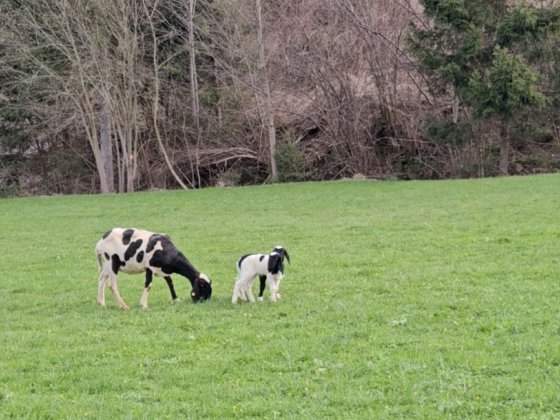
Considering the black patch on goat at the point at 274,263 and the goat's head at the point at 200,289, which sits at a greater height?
the black patch on goat at the point at 274,263

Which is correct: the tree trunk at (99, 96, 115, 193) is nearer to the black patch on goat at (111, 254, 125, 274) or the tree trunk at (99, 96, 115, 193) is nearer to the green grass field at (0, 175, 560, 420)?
the green grass field at (0, 175, 560, 420)

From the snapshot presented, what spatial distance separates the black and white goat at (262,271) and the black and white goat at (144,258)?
0.66m

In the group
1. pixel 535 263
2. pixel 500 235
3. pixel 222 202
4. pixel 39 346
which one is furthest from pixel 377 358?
pixel 222 202

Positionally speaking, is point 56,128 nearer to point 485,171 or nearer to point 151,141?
point 151,141

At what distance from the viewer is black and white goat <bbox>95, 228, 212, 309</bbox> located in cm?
1157

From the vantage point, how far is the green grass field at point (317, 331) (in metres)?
7.24

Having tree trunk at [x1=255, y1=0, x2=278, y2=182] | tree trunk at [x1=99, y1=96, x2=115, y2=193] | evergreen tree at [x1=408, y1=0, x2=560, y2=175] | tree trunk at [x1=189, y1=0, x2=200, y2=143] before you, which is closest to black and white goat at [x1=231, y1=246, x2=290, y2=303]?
evergreen tree at [x1=408, y1=0, x2=560, y2=175]

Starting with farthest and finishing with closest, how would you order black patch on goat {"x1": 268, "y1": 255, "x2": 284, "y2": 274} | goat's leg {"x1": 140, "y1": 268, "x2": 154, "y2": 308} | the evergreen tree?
the evergreen tree
goat's leg {"x1": 140, "y1": 268, "x2": 154, "y2": 308}
black patch on goat {"x1": 268, "y1": 255, "x2": 284, "y2": 274}

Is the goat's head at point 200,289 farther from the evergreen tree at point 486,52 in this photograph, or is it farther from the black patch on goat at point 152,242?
the evergreen tree at point 486,52

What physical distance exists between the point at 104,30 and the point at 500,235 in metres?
27.2

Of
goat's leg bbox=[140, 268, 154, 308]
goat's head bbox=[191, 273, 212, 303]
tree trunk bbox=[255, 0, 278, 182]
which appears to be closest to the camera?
goat's leg bbox=[140, 268, 154, 308]

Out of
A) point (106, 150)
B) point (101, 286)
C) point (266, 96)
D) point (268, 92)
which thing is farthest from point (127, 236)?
point (106, 150)

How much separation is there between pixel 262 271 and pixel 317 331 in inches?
74.9

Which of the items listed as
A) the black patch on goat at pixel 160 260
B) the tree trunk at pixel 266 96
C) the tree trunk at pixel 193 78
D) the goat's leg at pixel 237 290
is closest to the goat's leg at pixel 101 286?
the black patch on goat at pixel 160 260
